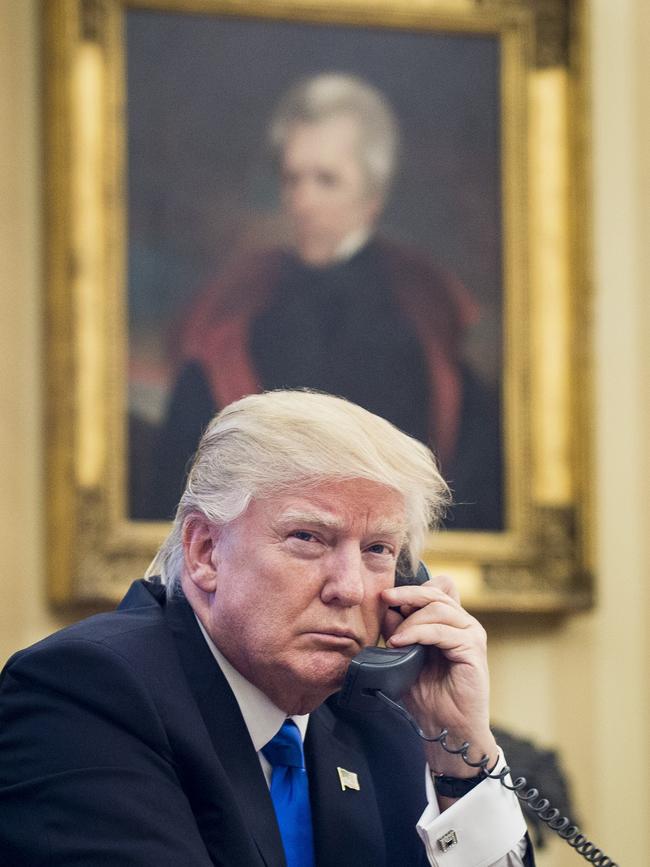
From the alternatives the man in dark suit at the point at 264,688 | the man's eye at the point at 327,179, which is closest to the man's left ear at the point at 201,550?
the man in dark suit at the point at 264,688

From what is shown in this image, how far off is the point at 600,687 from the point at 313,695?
120 inches

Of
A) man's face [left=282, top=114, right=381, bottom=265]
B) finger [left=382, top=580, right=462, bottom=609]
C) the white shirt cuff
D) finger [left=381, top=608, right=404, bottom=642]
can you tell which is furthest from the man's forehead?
man's face [left=282, top=114, right=381, bottom=265]

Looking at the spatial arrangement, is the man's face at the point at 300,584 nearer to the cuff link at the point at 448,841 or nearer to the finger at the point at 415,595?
the finger at the point at 415,595

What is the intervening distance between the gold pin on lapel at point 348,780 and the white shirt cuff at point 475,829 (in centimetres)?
14

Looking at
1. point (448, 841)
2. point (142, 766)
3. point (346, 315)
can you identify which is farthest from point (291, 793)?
point (346, 315)

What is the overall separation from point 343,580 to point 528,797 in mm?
629

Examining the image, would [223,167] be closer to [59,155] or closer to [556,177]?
[59,155]

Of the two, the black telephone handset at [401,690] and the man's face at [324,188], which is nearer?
the black telephone handset at [401,690]

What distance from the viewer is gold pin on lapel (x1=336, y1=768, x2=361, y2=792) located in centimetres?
270

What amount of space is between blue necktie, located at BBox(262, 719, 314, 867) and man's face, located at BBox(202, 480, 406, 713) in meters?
0.09

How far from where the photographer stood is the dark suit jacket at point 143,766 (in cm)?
222

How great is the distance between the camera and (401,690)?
2693 millimetres

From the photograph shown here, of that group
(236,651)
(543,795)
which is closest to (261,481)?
(236,651)

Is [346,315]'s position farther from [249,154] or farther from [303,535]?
[303,535]
